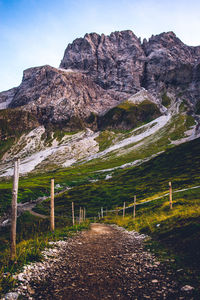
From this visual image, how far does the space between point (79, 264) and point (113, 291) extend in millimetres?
3409

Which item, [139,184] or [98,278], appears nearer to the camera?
[98,278]

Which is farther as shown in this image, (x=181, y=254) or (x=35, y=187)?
(x=35, y=187)

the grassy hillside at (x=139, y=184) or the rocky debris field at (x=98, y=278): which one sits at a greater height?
the rocky debris field at (x=98, y=278)

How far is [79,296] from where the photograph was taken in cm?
708

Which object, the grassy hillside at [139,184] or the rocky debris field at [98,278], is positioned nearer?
the rocky debris field at [98,278]

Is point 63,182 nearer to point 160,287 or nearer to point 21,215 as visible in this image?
point 21,215

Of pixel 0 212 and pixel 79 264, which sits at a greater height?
pixel 79 264

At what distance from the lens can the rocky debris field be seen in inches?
278

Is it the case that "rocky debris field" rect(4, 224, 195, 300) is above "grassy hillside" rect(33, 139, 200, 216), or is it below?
above

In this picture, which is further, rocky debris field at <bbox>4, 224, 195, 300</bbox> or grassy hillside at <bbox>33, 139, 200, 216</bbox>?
grassy hillside at <bbox>33, 139, 200, 216</bbox>

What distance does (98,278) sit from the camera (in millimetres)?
8555

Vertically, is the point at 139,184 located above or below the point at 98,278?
below

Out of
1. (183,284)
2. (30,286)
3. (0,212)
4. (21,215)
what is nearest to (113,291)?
(183,284)

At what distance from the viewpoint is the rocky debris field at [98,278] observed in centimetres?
707
